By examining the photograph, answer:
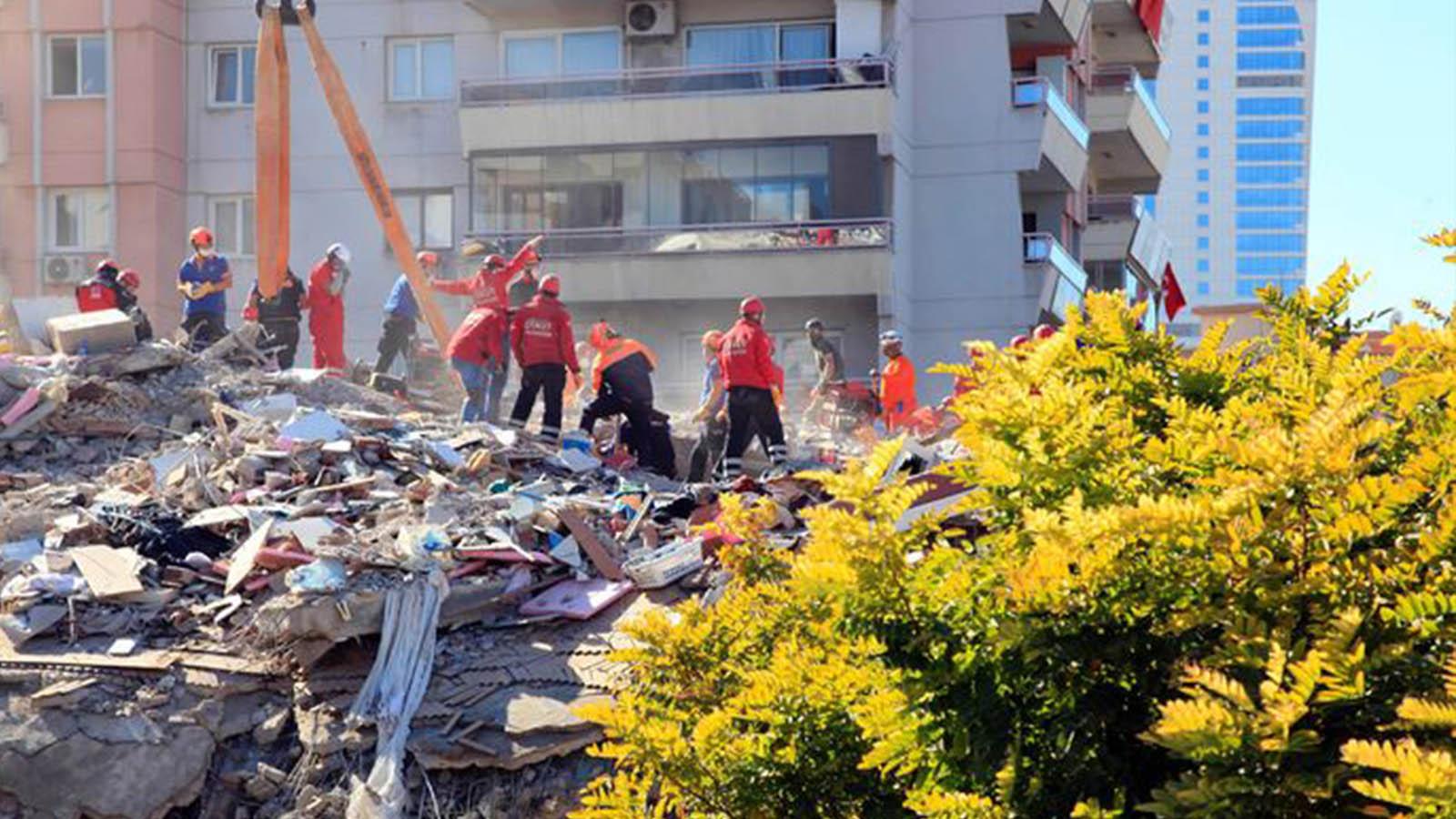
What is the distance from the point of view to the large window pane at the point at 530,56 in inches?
1439

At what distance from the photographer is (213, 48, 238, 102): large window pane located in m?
38.2

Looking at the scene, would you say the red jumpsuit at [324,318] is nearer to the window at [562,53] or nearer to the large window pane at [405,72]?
the window at [562,53]

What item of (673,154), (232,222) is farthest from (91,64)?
(673,154)

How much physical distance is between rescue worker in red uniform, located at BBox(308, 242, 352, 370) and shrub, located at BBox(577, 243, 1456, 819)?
16399 mm

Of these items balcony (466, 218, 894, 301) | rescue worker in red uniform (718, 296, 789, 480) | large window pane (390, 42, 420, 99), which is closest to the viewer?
rescue worker in red uniform (718, 296, 789, 480)

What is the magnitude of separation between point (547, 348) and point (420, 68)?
70.3 feet

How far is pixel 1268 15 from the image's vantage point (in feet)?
564

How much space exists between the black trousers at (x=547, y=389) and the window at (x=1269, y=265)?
158 m

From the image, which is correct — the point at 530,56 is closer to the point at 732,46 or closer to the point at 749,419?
the point at 732,46

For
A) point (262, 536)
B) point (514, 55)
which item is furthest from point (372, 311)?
point (262, 536)

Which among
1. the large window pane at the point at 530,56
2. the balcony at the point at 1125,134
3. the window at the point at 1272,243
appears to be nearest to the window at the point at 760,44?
the large window pane at the point at 530,56

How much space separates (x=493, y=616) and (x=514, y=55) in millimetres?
26503

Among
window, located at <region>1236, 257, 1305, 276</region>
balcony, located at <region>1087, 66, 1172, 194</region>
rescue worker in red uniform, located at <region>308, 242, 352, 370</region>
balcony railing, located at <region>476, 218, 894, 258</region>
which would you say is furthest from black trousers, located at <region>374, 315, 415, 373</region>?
window, located at <region>1236, 257, 1305, 276</region>

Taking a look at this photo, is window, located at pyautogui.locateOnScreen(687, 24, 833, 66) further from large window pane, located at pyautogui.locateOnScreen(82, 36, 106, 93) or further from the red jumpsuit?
the red jumpsuit
